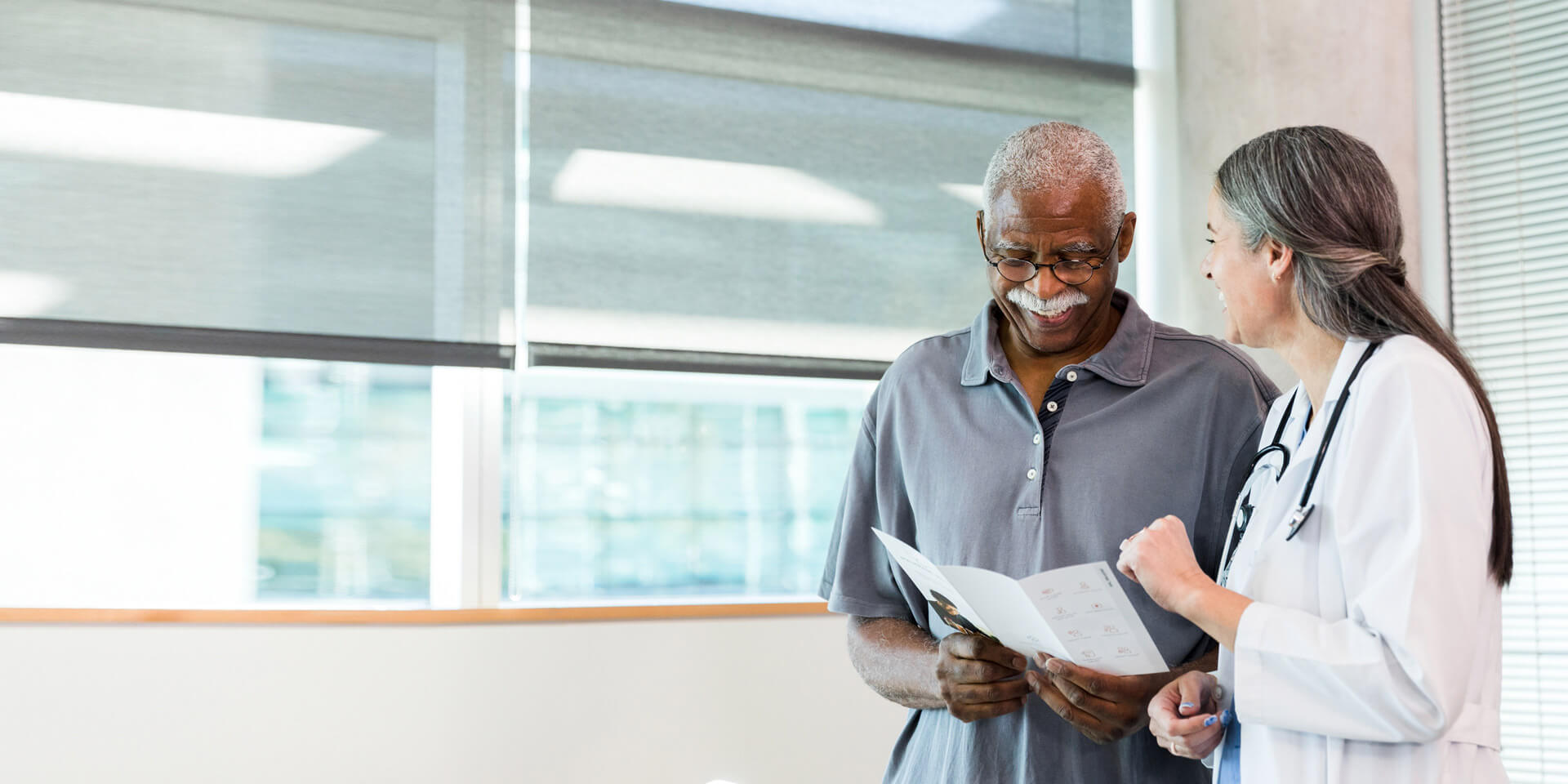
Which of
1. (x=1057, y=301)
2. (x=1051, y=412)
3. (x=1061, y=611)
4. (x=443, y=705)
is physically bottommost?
(x=443, y=705)

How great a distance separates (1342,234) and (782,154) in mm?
1879

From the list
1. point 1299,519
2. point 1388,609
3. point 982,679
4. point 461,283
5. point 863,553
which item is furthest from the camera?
point 461,283

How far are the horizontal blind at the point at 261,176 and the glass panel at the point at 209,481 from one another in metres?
0.15

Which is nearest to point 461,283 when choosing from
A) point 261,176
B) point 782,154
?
point 261,176

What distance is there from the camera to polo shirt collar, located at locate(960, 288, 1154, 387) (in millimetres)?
1521

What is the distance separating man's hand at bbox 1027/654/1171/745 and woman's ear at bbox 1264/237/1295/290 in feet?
1.60

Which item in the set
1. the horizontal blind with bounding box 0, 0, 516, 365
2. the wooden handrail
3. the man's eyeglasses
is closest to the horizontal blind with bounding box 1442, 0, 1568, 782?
the wooden handrail

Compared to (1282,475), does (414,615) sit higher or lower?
lower

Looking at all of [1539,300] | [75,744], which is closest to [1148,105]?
[1539,300]

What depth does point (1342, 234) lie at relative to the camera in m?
1.21

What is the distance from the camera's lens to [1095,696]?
135 cm

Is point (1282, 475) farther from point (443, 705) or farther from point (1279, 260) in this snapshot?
point (443, 705)

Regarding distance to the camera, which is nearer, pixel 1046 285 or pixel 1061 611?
pixel 1061 611

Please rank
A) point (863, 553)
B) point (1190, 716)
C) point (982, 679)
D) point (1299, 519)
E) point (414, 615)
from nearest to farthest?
point (1299, 519), point (1190, 716), point (982, 679), point (863, 553), point (414, 615)
